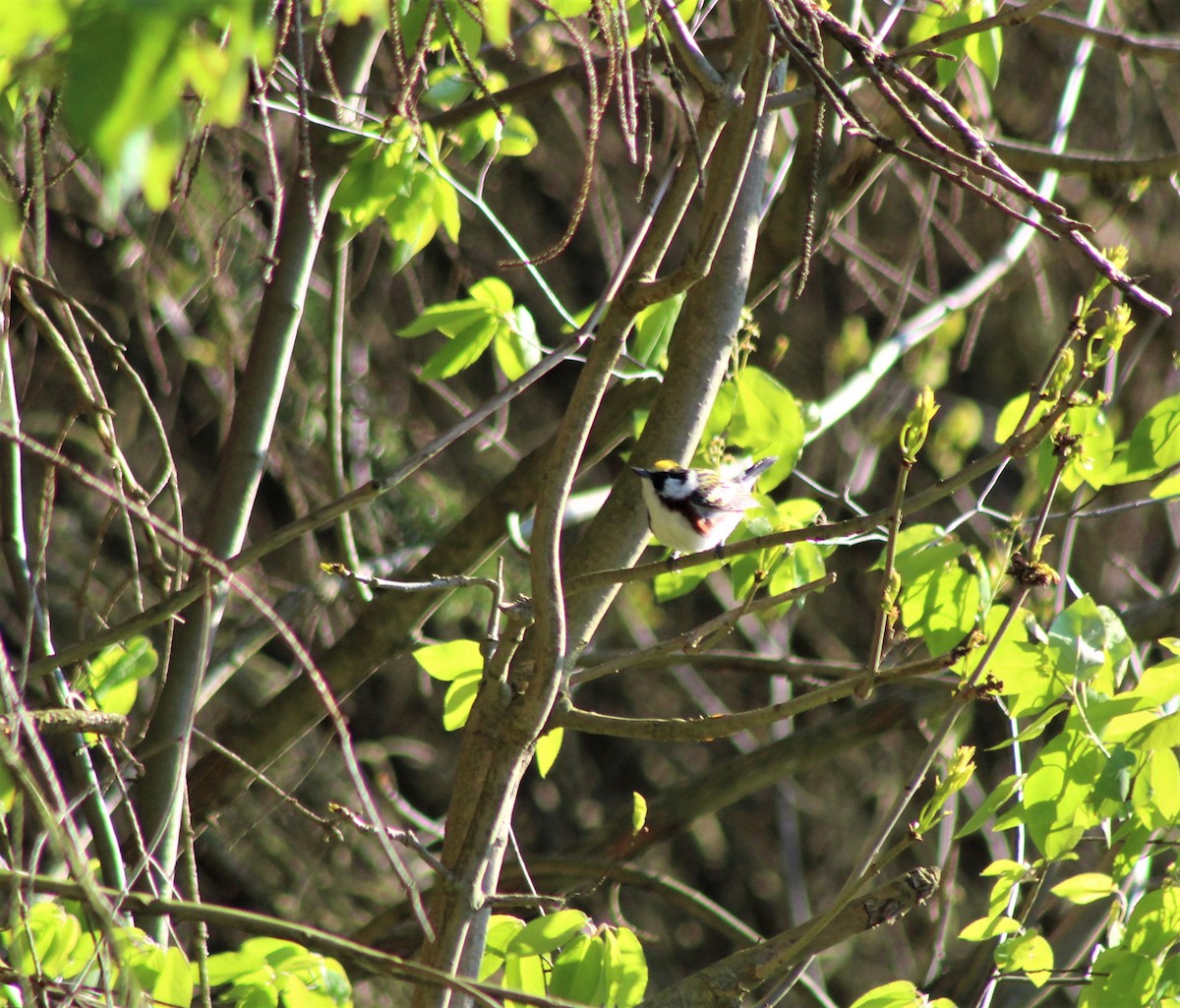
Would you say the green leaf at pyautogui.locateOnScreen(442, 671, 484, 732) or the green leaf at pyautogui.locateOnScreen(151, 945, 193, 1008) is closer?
the green leaf at pyautogui.locateOnScreen(151, 945, 193, 1008)

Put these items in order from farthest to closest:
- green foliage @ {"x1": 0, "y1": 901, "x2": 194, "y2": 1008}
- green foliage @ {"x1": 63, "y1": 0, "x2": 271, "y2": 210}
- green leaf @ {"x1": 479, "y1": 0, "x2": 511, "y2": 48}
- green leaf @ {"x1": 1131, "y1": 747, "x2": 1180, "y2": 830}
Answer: green leaf @ {"x1": 1131, "y1": 747, "x2": 1180, "y2": 830}
green foliage @ {"x1": 0, "y1": 901, "x2": 194, "y2": 1008}
green leaf @ {"x1": 479, "y1": 0, "x2": 511, "y2": 48}
green foliage @ {"x1": 63, "y1": 0, "x2": 271, "y2": 210}

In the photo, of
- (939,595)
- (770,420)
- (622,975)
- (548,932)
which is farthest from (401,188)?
(622,975)

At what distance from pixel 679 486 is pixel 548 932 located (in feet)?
3.94

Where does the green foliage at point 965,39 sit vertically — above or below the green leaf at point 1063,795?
above

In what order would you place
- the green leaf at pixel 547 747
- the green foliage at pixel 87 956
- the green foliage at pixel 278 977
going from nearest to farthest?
the green foliage at pixel 87 956 → the green foliage at pixel 278 977 → the green leaf at pixel 547 747

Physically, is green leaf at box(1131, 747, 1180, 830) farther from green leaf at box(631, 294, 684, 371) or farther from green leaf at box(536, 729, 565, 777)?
green leaf at box(631, 294, 684, 371)

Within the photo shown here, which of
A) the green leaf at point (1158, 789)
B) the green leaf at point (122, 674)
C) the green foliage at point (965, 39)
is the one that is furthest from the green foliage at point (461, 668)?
the green foliage at point (965, 39)

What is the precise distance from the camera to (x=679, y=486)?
296 cm

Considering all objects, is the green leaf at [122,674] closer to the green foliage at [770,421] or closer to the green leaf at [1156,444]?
the green foliage at [770,421]

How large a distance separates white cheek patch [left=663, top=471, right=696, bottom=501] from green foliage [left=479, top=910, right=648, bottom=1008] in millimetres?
974

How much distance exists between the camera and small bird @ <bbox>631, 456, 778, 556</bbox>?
8.77 feet

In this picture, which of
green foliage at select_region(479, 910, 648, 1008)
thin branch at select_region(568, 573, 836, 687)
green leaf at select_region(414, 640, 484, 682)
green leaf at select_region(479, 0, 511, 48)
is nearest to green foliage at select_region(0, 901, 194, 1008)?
green foliage at select_region(479, 910, 648, 1008)

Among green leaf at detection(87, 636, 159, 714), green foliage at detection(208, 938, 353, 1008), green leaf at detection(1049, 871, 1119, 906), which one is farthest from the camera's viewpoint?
green leaf at detection(87, 636, 159, 714)

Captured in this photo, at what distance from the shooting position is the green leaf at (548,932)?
81.9 inches
